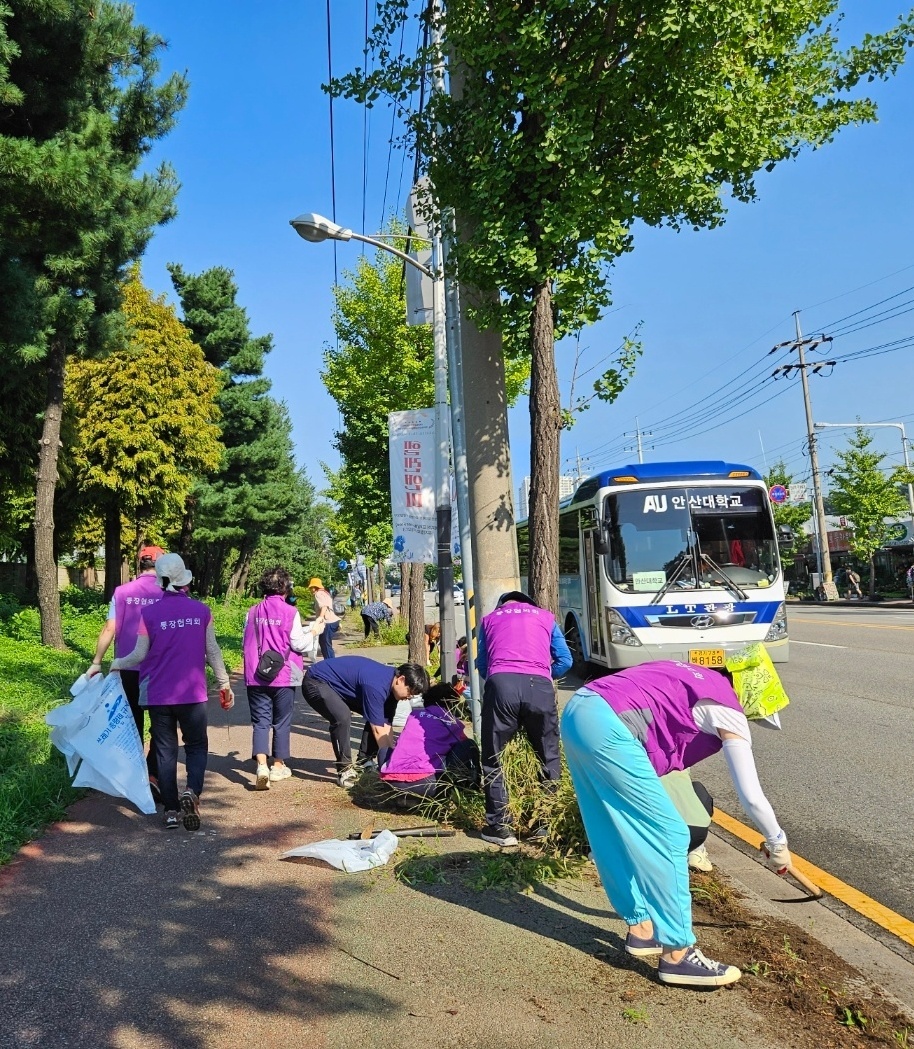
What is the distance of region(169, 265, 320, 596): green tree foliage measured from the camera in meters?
36.6

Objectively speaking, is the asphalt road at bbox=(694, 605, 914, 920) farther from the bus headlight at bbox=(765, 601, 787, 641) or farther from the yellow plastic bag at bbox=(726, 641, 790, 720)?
the yellow plastic bag at bbox=(726, 641, 790, 720)

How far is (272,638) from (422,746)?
161 cm

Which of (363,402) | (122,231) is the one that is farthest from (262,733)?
(363,402)

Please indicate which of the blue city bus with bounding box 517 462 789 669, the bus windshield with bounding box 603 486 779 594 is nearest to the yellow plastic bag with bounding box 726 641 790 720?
the blue city bus with bounding box 517 462 789 669

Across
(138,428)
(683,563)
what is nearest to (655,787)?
(683,563)

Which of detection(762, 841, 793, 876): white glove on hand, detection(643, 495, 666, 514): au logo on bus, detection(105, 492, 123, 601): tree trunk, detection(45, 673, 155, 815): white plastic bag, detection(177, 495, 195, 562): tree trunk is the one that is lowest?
detection(762, 841, 793, 876): white glove on hand

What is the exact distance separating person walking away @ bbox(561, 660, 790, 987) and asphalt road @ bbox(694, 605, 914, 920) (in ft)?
5.48

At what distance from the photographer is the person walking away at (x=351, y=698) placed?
701 cm

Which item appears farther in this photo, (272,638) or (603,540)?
(603,540)

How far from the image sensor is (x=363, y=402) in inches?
797

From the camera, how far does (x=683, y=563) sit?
1152 cm

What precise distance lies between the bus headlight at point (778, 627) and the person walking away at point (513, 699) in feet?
22.3

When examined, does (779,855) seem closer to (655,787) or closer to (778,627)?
(655,787)

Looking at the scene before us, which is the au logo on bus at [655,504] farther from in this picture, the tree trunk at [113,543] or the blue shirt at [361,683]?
the tree trunk at [113,543]
